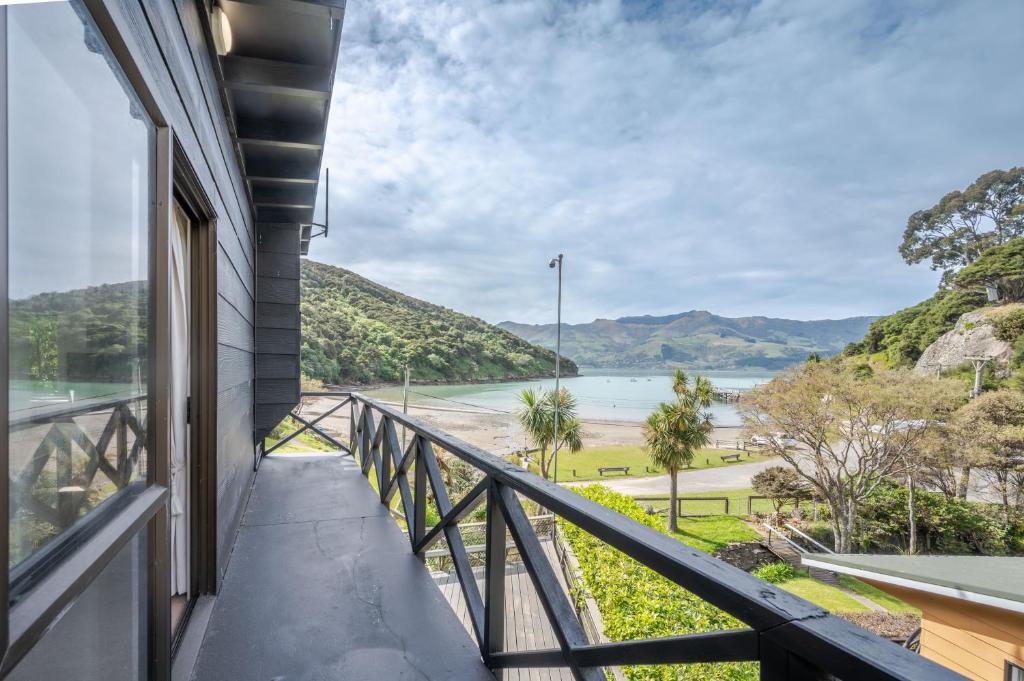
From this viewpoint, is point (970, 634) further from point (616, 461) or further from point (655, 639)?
point (616, 461)

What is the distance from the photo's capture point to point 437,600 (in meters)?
2.06

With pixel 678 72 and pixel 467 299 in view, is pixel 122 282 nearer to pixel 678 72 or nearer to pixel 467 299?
pixel 678 72

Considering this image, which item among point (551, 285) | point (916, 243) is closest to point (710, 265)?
point (551, 285)

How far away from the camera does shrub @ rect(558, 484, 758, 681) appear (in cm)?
410

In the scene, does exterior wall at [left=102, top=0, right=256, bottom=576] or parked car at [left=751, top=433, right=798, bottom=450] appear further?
parked car at [left=751, top=433, right=798, bottom=450]

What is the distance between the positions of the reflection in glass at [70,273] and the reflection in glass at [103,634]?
0.44ft

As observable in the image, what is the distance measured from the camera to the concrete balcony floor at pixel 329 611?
160 centimetres

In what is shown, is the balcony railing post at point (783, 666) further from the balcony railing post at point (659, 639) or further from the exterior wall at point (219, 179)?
the exterior wall at point (219, 179)

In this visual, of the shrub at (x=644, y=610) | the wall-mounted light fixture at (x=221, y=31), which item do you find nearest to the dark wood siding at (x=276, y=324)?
the wall-mounted light fixture at (x=221, y=31)

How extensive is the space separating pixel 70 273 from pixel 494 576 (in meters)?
1.34

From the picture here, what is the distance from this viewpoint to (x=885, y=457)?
45.8 feet

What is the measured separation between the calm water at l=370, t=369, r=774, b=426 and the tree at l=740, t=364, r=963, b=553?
7.82ft

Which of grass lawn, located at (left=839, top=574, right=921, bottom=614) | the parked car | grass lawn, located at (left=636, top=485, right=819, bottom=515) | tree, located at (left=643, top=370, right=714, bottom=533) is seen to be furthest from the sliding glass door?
grass lawn, located at (left=636, top=485, right=819, bottom=515)

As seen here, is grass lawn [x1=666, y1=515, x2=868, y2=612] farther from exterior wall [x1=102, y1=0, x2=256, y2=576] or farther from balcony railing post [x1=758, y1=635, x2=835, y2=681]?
balcony railing post [x1=758, y1=635, x2=835, y2=681]
